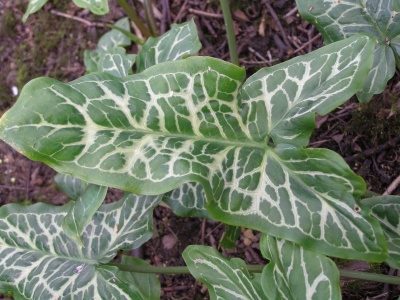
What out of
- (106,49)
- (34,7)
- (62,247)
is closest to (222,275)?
(62,247)

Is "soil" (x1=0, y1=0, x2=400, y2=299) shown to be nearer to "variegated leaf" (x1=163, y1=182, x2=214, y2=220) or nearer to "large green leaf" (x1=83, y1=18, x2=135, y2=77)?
"large green leaf" (x1=83, y1=18, x2=135, y2=77)

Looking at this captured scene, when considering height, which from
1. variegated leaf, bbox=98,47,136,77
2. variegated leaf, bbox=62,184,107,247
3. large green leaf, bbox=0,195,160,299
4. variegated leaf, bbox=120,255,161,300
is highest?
variegated leaf, bbox=98,47,136,77

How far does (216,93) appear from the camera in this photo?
923 millimetres

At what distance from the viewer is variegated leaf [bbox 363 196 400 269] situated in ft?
3.27

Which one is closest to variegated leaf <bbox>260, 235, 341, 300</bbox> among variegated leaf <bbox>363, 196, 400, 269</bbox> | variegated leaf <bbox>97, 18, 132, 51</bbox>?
variegated leaf <bbox>363, 196, 400, 269</bbox>

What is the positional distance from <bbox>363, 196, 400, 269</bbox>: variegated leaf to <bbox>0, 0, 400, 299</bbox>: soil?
30cm

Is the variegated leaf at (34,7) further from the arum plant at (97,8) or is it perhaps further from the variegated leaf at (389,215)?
the variegated leaf at (389,215)

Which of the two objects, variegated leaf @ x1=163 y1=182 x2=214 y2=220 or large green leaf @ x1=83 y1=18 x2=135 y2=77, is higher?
large green leaf @ x1=83 y1=18 x2=135 y2=77

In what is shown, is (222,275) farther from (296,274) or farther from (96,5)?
(96,5)

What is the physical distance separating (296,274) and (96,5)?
2.92 ft

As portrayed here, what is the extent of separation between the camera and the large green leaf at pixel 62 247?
3.77ft

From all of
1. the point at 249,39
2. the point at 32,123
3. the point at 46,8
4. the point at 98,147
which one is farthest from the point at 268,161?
Answer: the point at 46,8

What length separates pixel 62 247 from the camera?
1197 mm

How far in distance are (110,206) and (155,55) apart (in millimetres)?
445
